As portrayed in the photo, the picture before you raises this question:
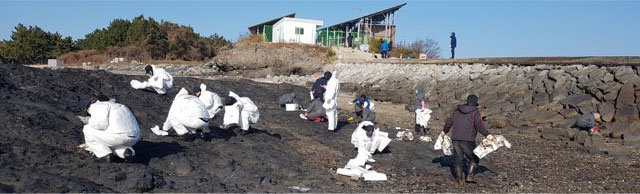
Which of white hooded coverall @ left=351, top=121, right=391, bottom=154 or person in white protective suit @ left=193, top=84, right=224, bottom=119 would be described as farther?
person in white protective suit @ left=193, top=84, right=224, bottom=119

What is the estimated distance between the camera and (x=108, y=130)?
308 inches

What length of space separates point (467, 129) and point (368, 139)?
228cm

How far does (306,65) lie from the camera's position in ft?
136

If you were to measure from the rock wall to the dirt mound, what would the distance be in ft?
41.5

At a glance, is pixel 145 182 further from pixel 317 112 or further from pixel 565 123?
pixel 565 123

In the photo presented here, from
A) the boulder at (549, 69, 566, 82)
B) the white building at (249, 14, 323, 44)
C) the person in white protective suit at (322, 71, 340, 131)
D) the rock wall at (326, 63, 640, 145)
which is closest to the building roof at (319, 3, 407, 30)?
the white building at (249, 14, 323, 44)

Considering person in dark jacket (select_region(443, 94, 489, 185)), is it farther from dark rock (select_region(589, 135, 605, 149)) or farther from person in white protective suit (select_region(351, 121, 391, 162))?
dark rock (select_region(589, 135, 605, 149))

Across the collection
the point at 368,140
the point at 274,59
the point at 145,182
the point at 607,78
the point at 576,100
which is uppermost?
the point at 274,59

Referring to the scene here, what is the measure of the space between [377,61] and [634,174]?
1131 inches

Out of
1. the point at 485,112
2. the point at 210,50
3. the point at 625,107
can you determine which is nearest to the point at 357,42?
the point at 210,50

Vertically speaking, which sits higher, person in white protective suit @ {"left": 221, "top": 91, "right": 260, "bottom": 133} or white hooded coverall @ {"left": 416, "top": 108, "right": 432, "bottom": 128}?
person in white protective suit @ {"left": 221, "top": 91, "right": 260, "bottom": 133}

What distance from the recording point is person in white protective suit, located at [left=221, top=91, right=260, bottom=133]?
1125 centimetres

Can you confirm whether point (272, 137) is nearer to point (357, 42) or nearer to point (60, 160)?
point (60, 160)

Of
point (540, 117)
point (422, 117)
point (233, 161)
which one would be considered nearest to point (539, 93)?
point (540, 117)
